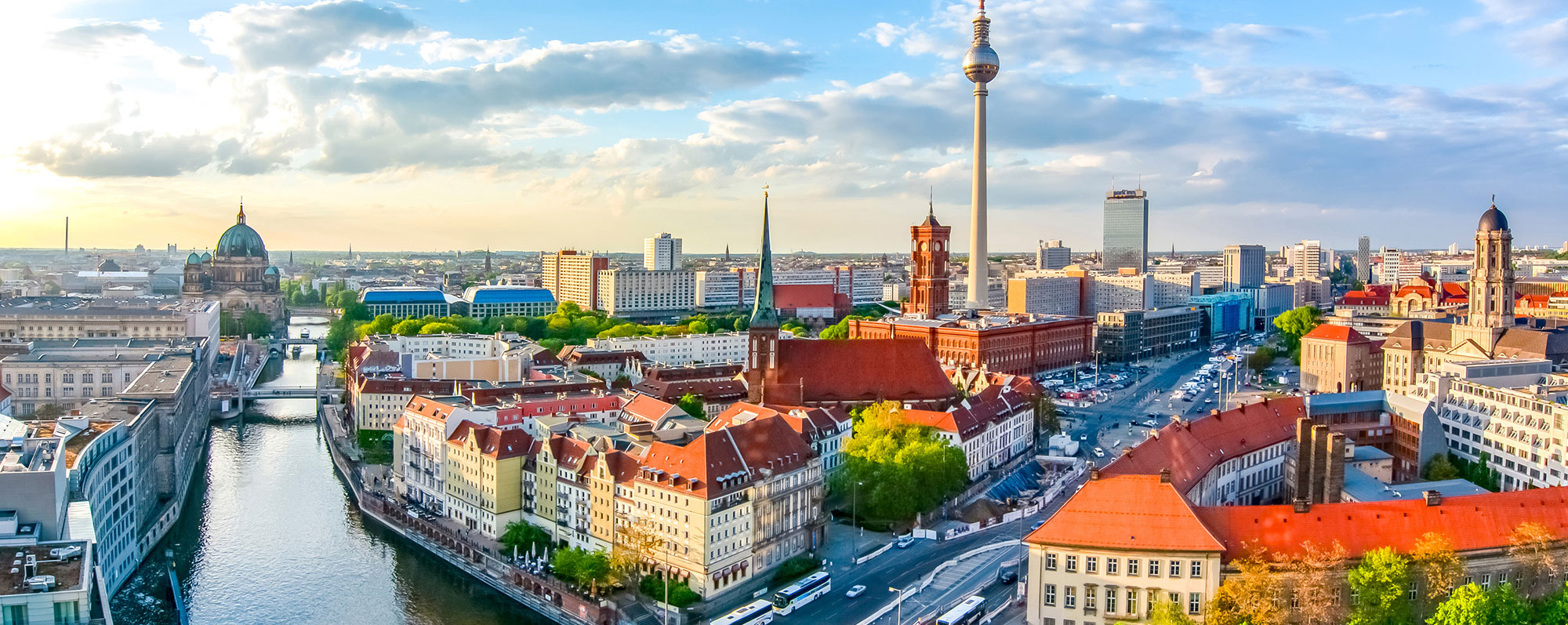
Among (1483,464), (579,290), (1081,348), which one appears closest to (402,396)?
(1483,464)

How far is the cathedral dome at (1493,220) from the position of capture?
62.2 m

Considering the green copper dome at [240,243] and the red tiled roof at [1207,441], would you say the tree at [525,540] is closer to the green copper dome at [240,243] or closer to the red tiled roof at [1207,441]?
the red tiled roof at [1207,441]

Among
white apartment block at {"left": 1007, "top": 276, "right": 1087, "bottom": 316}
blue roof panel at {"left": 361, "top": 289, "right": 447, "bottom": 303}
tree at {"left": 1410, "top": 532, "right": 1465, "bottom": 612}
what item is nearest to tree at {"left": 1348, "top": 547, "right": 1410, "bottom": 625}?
tree at {"left": 1410, "top": 532, "right": 1465, "bottom": 612}

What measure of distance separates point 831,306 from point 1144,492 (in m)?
106

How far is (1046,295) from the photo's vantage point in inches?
5443

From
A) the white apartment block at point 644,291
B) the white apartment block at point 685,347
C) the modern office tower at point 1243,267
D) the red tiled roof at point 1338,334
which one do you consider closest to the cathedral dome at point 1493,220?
the red tiled roof at point 1338,334

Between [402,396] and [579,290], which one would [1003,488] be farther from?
[579,290]

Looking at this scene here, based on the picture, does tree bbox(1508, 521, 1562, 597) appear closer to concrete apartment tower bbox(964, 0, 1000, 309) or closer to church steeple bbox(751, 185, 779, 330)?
church steeple bbox(751, 185, 779, 330)

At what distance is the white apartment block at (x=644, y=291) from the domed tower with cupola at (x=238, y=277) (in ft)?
133

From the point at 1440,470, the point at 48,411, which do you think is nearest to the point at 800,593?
the point at 1440,470

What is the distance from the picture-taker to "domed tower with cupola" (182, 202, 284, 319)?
441 ft

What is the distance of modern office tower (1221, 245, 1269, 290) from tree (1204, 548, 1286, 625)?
6381 inches

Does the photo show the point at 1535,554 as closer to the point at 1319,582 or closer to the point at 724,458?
the point at 1319,582

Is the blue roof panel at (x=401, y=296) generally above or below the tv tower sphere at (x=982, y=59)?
below
